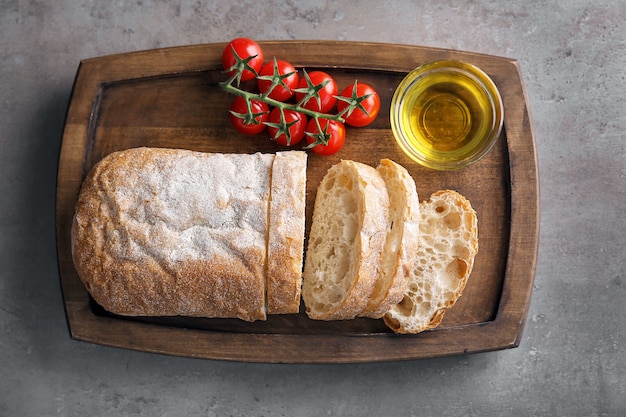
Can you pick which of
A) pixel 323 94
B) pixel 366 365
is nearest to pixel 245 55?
pixel 323 94

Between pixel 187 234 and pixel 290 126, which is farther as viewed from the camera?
pixel 290 126

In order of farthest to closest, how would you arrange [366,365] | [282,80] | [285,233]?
A: [366,365]
[282,80]
[285,233]

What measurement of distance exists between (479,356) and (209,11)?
9.00 feet

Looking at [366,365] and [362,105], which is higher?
[362,105]

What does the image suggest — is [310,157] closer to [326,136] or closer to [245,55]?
[326,136]

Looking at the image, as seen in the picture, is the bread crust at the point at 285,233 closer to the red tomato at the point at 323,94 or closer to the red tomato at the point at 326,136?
the red tomato at the point at 326,136

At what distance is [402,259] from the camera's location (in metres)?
2.76

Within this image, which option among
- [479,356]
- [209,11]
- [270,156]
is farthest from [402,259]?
[209,11]

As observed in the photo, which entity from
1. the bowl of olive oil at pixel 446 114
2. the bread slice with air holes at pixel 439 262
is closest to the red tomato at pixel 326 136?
the bowl of olive oil at pixel 446 114

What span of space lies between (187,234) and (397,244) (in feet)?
3.53

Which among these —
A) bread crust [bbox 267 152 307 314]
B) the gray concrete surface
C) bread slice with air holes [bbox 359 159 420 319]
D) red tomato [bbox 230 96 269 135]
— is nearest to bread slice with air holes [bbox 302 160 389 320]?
bread slice with air holes [bbox 359 159 420 319]

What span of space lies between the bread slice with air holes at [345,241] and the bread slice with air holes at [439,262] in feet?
0.95

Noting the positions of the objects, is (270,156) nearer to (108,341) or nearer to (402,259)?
(402,259)

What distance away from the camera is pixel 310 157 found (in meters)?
3.23
